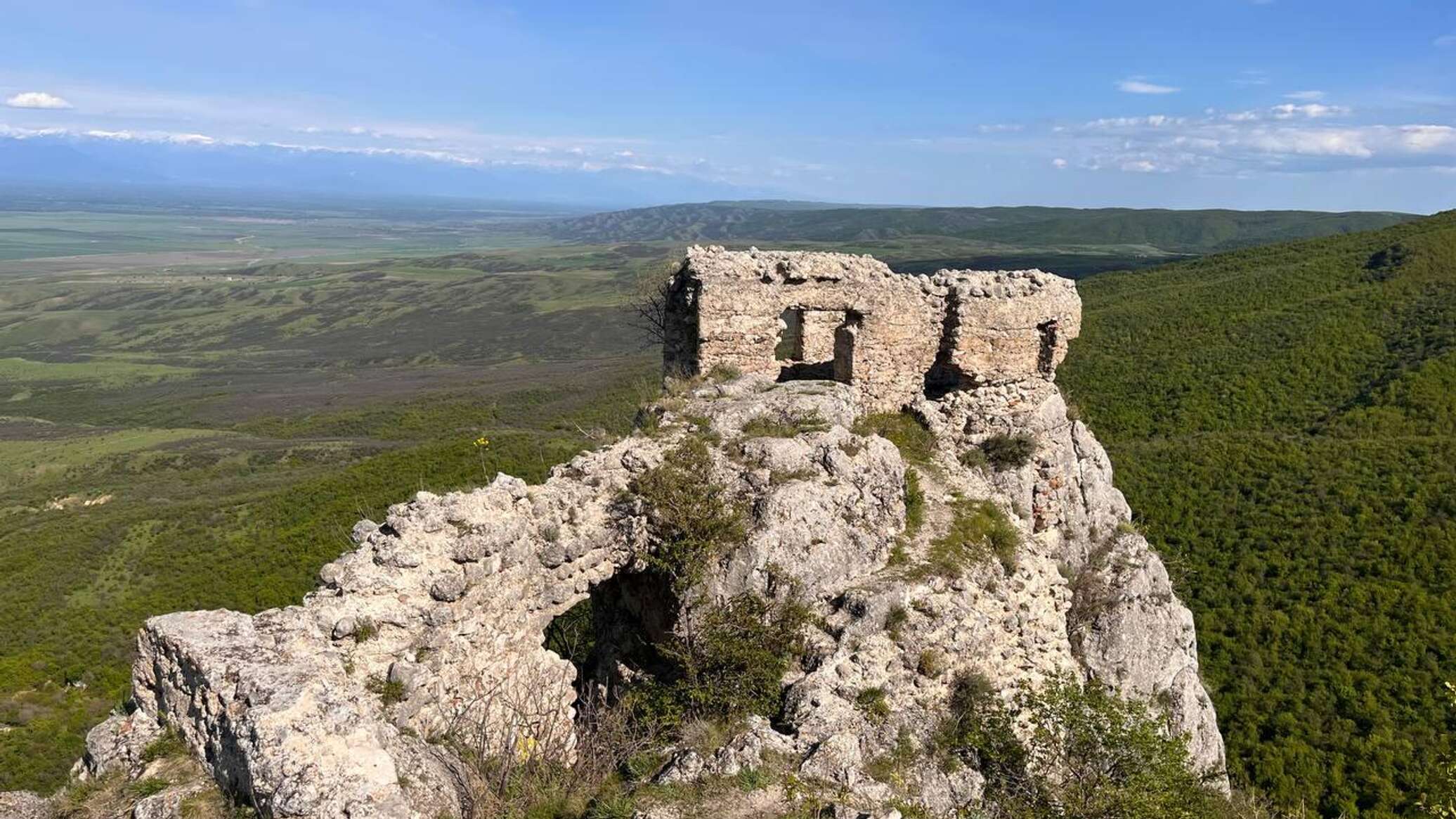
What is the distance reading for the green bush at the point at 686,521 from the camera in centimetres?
1066

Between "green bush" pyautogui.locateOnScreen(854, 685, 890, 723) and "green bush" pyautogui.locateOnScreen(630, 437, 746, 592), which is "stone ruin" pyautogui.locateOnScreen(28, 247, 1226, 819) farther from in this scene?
"green bush" pyautogui.locateOnScreen(630, 437, 746, 592)

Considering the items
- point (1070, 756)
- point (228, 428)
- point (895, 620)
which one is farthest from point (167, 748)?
point (228, 428)

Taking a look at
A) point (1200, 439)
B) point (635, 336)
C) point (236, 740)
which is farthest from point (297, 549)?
point (635, 336)

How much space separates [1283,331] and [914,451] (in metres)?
45.3

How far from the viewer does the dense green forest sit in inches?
875

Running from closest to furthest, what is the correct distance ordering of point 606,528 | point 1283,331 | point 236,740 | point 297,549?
point 236,740
point 606,528
point 297,549
point 1283,331

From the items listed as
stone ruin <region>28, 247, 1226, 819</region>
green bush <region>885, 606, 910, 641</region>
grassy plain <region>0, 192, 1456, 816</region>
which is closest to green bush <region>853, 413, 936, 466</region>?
stone ruin <region>28, 247, 1226, 819</region>

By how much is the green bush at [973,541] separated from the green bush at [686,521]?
120 inches

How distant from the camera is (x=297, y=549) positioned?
35.4 m

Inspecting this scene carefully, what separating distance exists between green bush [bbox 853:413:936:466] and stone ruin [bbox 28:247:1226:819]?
→ 26 centimetres

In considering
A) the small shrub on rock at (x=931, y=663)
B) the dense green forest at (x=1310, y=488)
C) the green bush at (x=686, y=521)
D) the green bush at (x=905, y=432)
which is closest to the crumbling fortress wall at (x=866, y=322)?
the green bush at (x=905, y=432)

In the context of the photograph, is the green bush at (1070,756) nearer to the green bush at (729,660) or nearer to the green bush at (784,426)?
the green bush at (729,660)

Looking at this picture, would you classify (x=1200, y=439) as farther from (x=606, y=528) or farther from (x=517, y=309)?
(x=517, y=309)

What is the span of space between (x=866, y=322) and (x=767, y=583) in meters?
6.75
